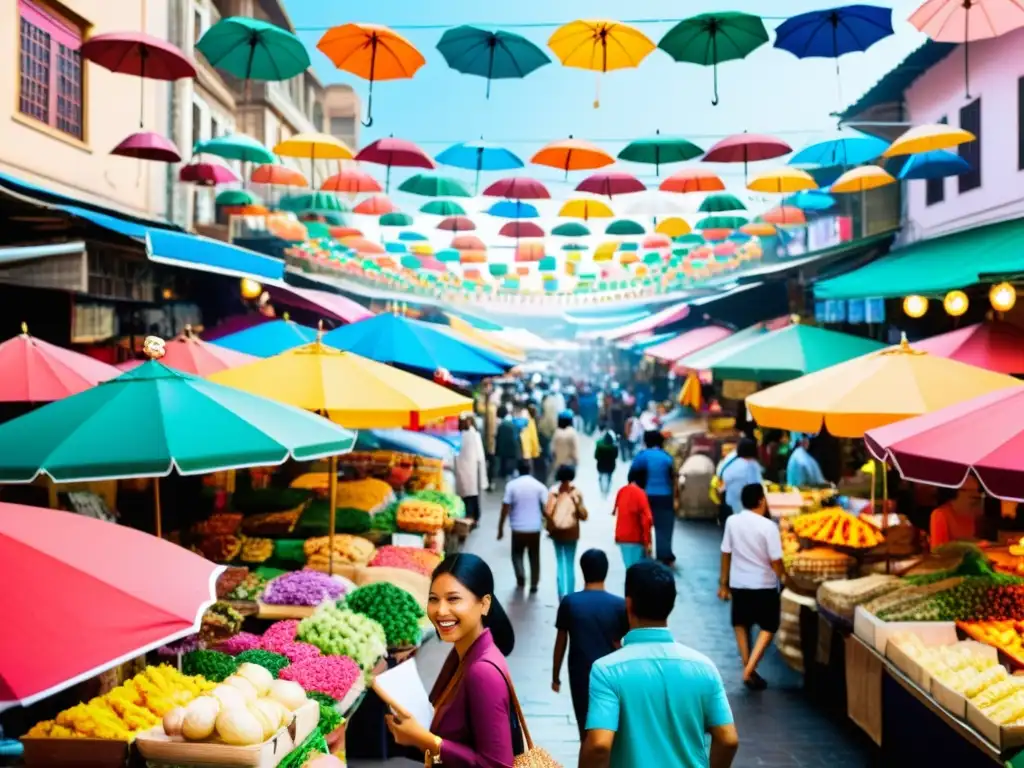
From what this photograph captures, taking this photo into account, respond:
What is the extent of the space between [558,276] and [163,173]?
27225 millimetres

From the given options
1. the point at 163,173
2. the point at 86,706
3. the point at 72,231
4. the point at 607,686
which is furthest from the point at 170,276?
the point at 607,686

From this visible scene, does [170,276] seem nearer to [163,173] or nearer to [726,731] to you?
[163,173]

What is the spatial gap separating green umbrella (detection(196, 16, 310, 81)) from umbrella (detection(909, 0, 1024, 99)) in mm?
6608

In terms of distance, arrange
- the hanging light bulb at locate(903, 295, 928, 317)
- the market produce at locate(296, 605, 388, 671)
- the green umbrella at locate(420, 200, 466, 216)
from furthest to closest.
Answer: the green umbrella at locate(420, 200, 466, 216)
the hanging light bulb at locate(903, 295, 928, 317)
the market produce at locate(296, 605, 388, 671)

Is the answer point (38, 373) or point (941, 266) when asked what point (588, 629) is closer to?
point (38, 373)

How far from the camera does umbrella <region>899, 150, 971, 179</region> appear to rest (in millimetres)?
12727

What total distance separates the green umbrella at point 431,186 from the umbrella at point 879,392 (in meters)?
9.61

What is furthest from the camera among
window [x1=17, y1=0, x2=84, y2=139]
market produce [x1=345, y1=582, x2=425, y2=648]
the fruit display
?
window [x1=17, y1=0, x2=84, y2=139]

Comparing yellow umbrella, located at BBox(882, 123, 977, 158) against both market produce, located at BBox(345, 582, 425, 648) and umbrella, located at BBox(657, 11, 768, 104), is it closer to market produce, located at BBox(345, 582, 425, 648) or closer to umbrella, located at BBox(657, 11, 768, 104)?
umbrella, located at BBox(657, 11, 768, 104)

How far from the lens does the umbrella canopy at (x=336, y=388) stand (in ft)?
23.3

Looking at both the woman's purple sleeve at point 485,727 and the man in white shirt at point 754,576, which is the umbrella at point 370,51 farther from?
the woman's purple sleeve at point 485,727

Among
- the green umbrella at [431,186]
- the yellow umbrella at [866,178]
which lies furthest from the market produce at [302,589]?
the yellow umbrella at [866,178]

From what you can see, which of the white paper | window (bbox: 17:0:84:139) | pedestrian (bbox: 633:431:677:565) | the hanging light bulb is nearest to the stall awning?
the hanging light bulb

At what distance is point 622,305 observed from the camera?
126 ft
